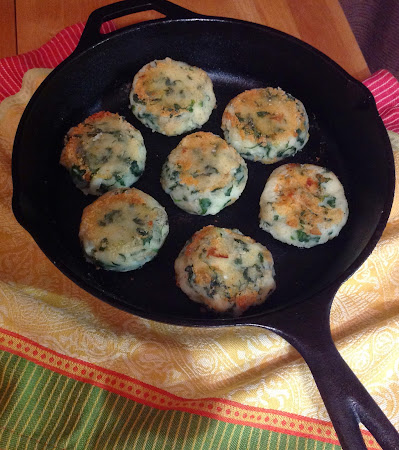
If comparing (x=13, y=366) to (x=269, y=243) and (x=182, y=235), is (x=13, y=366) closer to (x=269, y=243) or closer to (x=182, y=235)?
(x=182, y=235)

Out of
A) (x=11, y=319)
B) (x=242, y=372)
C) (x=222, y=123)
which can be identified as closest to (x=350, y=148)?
(x=222, y=123)

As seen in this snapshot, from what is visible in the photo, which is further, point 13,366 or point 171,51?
point 171,51

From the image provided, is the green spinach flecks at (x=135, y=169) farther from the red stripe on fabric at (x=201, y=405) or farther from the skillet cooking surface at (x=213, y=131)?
the red stripe on fabric at (x=201, y=405)

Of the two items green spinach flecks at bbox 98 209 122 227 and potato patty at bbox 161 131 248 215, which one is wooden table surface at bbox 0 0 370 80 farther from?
green spinach flecks at bbox 98 209 122 227

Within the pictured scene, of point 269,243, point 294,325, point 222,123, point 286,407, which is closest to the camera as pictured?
point 294,325

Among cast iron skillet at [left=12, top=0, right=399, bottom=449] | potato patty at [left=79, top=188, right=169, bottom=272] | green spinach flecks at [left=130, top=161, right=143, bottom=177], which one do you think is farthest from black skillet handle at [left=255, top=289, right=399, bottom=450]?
green spinach flecks at [left=130, top=161, right=143, bottom=177]

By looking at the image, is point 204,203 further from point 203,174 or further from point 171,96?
point 171,96
